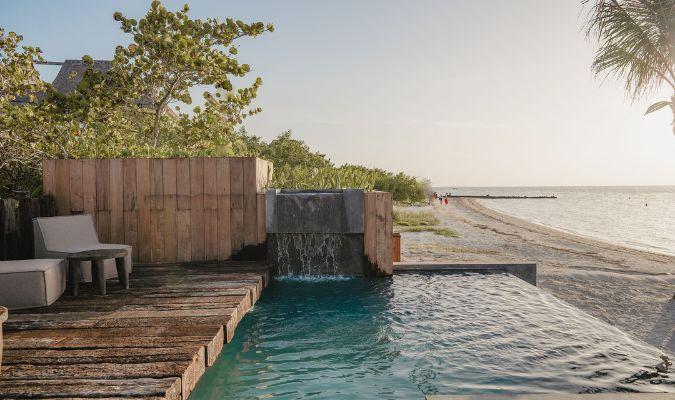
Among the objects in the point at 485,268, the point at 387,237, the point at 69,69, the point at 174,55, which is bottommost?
the point at 485,268

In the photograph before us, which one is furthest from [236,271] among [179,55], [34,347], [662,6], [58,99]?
[662,6]

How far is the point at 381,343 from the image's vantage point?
155 inches

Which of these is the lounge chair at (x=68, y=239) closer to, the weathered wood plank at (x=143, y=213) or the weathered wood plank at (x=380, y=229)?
the weathered wood plank at (x=143, y=213)

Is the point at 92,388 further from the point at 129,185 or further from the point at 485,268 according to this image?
the point at 485,268

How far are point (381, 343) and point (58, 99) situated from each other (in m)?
10.1

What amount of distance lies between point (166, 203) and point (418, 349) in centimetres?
446

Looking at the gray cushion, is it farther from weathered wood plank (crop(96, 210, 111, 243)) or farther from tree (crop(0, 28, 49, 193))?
tree (crop(0, 28, 49, 193))

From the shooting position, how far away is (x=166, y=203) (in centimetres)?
654

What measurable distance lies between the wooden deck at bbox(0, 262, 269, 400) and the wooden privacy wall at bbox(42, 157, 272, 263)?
5.22ft

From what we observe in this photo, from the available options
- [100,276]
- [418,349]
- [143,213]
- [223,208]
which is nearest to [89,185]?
[143,213]

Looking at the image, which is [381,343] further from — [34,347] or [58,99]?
[58,99]

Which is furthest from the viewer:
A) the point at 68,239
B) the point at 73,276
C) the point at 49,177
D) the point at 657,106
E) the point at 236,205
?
the point at 657,106

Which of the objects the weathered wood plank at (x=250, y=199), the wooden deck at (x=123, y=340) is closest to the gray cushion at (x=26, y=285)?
the wooden deck at (x=123, y=340)

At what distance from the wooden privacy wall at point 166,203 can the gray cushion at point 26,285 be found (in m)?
2.39
